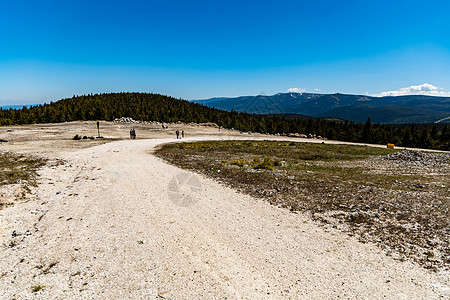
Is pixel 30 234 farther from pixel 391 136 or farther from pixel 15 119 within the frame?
pixel 15 119

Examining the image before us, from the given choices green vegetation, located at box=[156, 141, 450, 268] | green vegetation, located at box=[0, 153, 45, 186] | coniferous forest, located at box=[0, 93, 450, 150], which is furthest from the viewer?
coniferous forest, located at box=[0, 93, 450, 150]

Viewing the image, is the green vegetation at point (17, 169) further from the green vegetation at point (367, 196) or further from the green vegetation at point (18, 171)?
the green vegetation at point (367, 196)

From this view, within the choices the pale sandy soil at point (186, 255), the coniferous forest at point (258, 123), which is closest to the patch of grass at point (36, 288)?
the pale sandy soil at point (186, 255)

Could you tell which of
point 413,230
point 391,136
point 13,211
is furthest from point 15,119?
point 391,136

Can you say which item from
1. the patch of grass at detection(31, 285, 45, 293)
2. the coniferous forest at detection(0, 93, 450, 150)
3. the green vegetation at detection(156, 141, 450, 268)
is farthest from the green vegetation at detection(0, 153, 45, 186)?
the coniferous forest at detection(0, 93, 450, 150)

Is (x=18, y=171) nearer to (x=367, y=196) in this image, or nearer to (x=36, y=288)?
(x=36, y=288)

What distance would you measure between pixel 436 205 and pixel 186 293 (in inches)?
462

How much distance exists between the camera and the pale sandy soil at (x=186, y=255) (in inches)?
219

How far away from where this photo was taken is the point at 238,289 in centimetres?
561

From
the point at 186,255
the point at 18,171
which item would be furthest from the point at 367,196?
the point at 18,171

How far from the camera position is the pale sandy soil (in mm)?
5551

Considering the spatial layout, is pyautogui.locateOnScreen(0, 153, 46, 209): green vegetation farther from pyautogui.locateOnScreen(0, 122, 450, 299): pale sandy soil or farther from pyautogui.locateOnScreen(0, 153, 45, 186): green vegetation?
pyautogui.locateOnScreen(0, 122, 450, 299): pale sandy soil

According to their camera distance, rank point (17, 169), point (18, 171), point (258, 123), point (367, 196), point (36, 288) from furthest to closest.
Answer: point (258, 123), point (17, 169), point (18, 171), point (367, 196), point (36, 288)

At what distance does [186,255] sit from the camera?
277 inches
